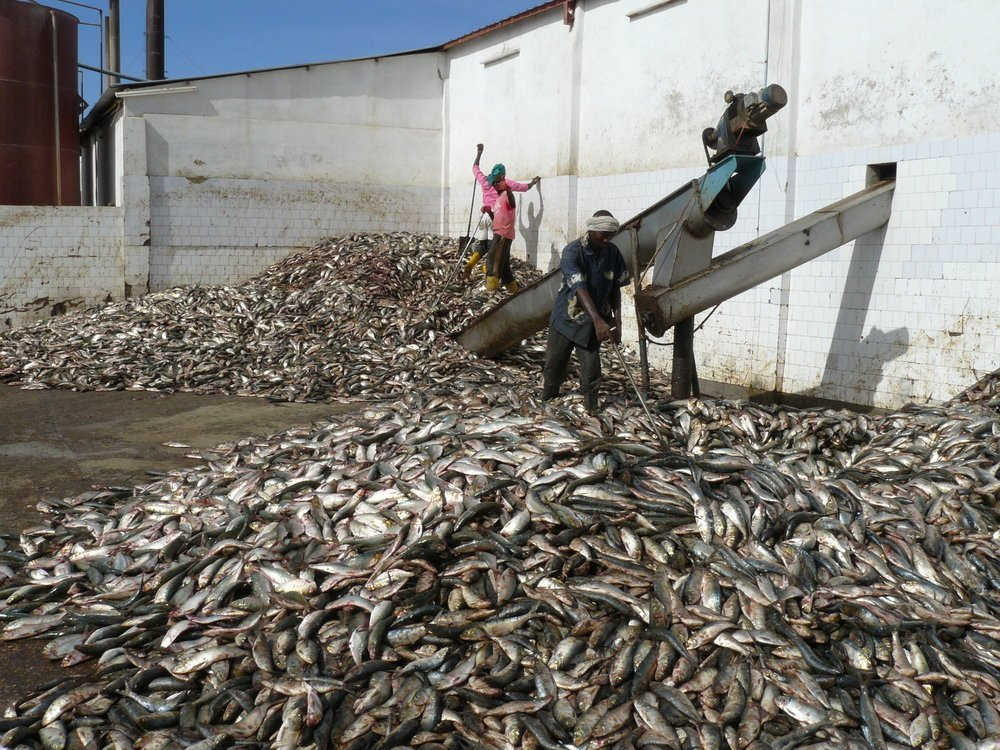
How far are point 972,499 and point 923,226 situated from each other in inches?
184

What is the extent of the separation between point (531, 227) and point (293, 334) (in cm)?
502

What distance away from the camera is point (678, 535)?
191 inches

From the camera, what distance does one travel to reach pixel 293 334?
13.8 m

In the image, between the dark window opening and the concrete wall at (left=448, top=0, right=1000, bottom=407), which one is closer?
the concrete wall at (left=448, top=0, right=1000, bottom=407)

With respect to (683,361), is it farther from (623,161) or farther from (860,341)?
(623,161)

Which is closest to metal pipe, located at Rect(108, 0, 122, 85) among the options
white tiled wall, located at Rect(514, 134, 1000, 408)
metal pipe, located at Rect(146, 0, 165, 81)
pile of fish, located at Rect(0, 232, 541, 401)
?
metal pipe, located at Rect(146, 0, 165, 81)

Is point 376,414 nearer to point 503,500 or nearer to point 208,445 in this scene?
point 208,445

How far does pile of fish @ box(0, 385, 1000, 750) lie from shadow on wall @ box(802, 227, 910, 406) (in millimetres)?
3698

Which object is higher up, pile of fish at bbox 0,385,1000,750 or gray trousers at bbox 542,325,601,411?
gray trousers at bbox 542,325,601,411

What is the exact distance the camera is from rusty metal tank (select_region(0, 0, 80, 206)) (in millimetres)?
18156

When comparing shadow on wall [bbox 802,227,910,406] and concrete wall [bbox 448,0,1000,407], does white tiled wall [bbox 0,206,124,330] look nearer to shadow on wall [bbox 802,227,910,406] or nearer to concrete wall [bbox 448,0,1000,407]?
concrete wall [bbox 448,0,1000,407]

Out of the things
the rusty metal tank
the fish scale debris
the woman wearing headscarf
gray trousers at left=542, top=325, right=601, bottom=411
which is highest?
the rusty metal tank

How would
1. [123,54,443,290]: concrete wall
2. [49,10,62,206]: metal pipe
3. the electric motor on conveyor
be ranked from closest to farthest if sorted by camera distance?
the electric motor on conveyor → [123,54,443,290]: concrete wall → [49,10,62,206]: metal pipe

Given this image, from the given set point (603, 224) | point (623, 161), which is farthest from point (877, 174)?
point (623, 161)
